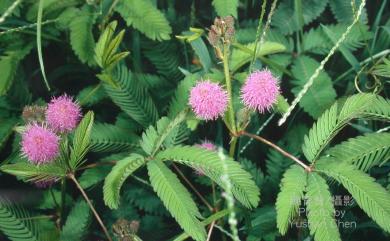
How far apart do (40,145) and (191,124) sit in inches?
17.7

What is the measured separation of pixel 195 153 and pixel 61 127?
39 cm

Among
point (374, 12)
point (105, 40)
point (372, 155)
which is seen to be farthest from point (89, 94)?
point (374, 12)

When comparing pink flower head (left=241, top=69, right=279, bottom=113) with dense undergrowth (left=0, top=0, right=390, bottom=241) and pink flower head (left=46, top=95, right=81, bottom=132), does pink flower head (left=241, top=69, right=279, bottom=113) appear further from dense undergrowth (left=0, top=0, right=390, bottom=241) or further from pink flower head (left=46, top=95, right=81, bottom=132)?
pink flower head (left=46, top=95, right=81, bottom=132)

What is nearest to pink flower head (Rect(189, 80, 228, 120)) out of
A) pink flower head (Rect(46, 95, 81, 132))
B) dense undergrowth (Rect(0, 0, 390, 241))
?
dense undergrowth (Rect(0, 0, 390, 241))

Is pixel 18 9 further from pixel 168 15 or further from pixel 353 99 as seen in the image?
pixel 353 99

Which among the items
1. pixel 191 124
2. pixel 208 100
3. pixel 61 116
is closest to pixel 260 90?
pixel 208 100

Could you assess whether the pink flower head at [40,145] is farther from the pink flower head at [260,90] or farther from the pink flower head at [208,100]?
the pink flower head at [260,90]

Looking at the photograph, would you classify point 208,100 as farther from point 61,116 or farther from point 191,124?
point 61,116

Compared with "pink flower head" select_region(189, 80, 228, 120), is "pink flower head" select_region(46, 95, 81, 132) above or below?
below

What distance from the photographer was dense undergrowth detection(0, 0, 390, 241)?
4.35 feet

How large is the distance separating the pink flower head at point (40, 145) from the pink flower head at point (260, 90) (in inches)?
21.0

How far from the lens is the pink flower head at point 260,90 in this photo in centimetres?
134

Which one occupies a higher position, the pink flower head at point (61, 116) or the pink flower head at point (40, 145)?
the pink flower head at point (61, 116)

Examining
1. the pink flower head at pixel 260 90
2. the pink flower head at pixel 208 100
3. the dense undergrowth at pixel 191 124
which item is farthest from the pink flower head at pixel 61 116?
the pink flower head at pixel 260 90
